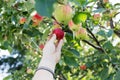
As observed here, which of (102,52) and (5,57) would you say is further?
(5,57)

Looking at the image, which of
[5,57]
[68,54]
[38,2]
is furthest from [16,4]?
[5,57]

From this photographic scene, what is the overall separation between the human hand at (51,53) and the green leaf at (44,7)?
0.62m

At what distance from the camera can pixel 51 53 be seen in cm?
154

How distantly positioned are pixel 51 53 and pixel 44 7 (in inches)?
27.6

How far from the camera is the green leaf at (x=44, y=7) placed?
0.85 meters

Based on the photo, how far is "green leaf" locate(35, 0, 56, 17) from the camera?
852 mm

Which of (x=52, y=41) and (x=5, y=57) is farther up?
(x=52, y=41)

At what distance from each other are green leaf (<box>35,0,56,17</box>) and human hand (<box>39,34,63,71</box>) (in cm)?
62

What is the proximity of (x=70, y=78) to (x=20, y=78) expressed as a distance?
0.57 meters

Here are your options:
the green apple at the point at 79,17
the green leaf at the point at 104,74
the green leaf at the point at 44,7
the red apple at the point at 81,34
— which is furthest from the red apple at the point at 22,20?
the green leaf at the point at 44,7

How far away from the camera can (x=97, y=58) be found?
2236mm

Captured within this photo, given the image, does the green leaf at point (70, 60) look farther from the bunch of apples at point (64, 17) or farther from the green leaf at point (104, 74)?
the green leaf at point (104, 74)

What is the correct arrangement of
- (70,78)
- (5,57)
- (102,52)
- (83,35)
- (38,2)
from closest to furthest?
(38,2) < (83,35) < (102,52) < (70,78) < (5,57)

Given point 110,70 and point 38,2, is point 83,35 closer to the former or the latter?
point 110,70
